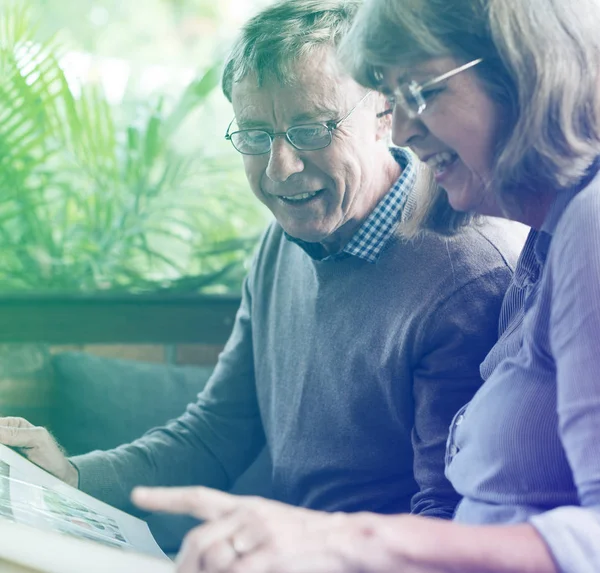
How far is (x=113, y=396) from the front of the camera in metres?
1.85

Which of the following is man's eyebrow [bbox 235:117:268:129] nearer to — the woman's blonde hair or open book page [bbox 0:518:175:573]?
the woman's blonde hair

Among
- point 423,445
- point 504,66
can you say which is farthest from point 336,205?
point 504,66

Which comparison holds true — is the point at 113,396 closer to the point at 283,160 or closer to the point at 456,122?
the point at 283,160

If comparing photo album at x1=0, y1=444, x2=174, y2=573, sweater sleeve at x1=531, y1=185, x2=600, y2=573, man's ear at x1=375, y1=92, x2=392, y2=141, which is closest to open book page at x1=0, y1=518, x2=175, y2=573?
photo album at x1=0, y1=444, x2=174, y2=573

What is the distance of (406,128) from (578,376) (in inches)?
16.3

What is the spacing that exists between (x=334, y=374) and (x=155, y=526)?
0.41 m

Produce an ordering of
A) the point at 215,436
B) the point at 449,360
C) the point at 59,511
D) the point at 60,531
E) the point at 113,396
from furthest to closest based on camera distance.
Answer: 1. the point at 113,396
2. the point at 215,436
3. the point at 449,360
4. the point at 59,511
5. the point at 60,531

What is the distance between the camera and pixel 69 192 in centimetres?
219

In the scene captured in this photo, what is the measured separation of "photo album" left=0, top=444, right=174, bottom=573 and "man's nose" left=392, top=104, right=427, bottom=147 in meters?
0.56

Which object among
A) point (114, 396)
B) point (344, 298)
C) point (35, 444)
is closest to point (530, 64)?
point (344, 298)

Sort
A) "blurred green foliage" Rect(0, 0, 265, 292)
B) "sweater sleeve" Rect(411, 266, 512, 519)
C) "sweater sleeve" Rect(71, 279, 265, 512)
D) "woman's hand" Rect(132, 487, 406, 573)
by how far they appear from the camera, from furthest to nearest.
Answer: "blurred green foliage" Rect(0, 0, 265, 292), "sweater sleeve" Rect(71, 279, 265, 512), "sweater sleeve" Rect(411, 266, 512, 519), "woman's hand" Rect(132, 487, 406, 573)

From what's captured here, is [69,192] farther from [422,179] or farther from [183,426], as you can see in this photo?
[422,179]

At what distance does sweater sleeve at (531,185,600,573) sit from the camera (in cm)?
69

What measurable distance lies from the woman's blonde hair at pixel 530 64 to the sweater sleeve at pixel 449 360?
1.03 ft
